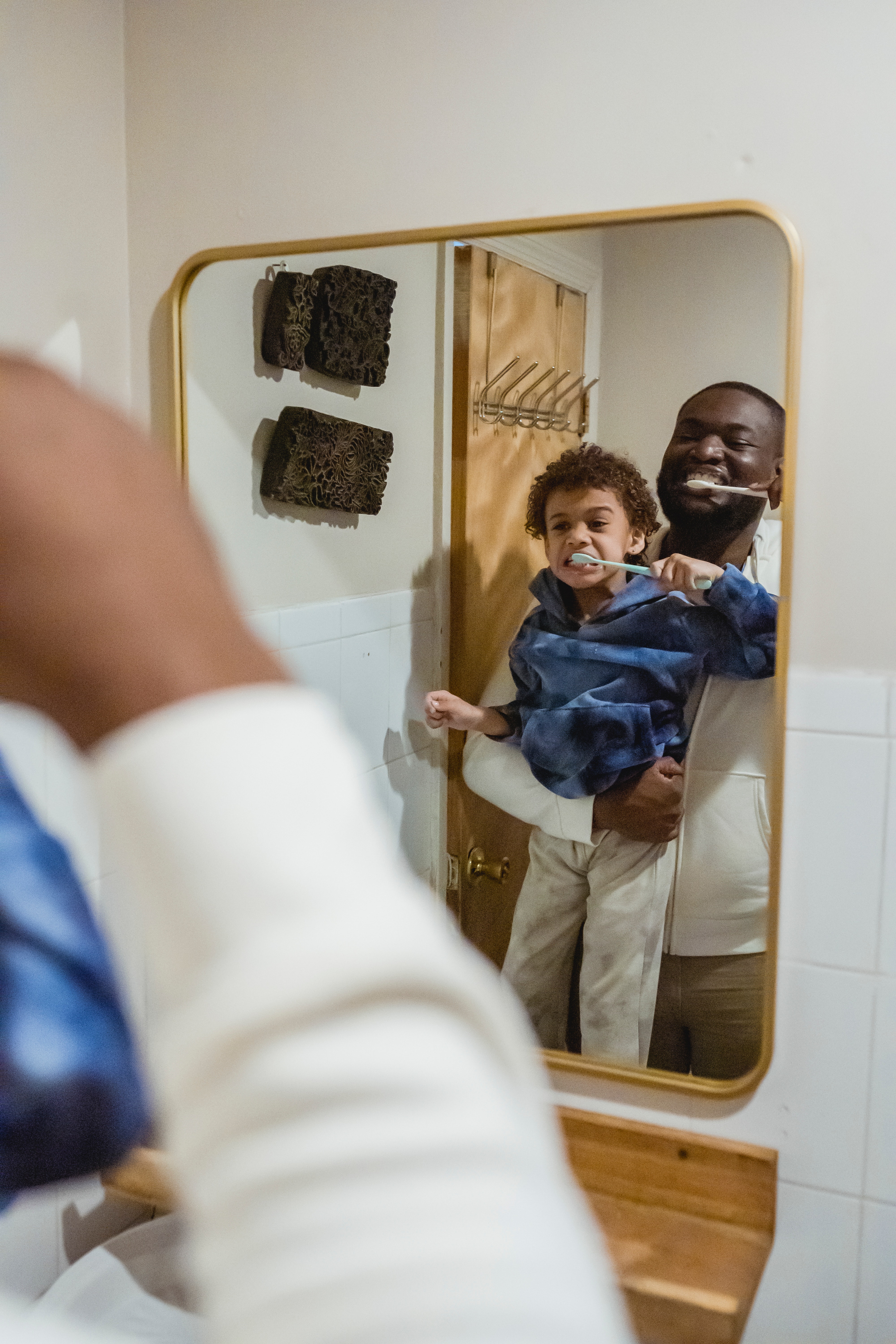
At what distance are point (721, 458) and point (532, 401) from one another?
197 mm

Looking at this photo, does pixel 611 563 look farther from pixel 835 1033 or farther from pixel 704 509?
pixel 835 1033

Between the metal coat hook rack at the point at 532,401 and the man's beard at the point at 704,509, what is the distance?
4.1 inches

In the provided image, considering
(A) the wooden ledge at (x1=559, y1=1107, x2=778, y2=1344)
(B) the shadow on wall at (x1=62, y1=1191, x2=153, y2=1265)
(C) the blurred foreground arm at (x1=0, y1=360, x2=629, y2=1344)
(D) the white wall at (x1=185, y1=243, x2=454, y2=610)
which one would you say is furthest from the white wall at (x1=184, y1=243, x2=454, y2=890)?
(C) the blurred foreground arm at (x1=0, y1=360, x2=629, y2=1344)

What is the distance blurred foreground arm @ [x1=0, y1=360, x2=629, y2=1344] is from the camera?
4.3 inches

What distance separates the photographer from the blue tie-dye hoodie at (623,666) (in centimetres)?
96

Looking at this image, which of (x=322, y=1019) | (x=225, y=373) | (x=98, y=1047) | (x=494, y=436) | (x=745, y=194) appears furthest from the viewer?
(x=225, y=373)

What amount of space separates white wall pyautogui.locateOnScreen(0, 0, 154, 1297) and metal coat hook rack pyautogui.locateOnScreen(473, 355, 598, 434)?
0.46 meters

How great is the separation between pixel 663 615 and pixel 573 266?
35 cm

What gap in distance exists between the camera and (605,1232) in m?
0.99

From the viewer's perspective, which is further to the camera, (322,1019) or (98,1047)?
(98,1047)

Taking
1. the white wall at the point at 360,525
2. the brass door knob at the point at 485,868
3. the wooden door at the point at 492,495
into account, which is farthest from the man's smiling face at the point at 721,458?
the brass door knob at the point at 485,868

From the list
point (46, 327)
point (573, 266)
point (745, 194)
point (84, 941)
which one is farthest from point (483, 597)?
point (84, 941)

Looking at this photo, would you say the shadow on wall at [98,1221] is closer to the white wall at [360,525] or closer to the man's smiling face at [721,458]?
the white wall at [360,525]

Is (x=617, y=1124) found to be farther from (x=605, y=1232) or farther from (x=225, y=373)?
(x=225, y=373)
